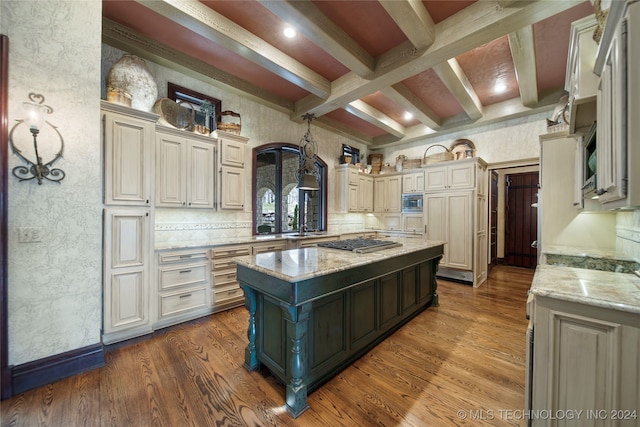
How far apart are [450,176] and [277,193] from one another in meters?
3.28

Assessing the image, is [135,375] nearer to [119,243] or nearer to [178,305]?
[178,305]

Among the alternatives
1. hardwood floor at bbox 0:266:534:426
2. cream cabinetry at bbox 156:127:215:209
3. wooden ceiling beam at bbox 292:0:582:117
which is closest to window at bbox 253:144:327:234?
cream cabinetry at bbox 156:127:215:209

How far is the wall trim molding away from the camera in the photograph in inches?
71.4

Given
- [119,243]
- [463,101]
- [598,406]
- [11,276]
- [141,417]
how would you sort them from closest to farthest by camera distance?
1. [598,406]
2. [141,417]
3. [11,276]
4. [119,243]
5. [463,101]

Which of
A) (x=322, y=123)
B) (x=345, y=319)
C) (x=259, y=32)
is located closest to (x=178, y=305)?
(x=345, y=319)

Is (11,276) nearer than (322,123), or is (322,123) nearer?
(11,276)

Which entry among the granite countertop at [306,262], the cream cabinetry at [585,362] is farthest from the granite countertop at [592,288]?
the granite countertop at [306,262]

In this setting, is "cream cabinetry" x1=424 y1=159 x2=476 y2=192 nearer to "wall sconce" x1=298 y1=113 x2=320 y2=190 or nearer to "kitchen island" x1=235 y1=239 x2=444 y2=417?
"wall sconce" x1=298 y1=113 x2=320 y2=190

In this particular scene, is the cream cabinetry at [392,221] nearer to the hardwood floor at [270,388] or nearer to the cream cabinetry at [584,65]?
the hardwood floor at [270,388]

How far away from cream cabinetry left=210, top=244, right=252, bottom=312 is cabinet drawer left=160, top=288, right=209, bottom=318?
16cm

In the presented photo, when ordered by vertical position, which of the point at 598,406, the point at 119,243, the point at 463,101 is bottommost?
the point at 598,406

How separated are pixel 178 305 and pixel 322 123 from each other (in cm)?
415

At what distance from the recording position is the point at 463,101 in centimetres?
397

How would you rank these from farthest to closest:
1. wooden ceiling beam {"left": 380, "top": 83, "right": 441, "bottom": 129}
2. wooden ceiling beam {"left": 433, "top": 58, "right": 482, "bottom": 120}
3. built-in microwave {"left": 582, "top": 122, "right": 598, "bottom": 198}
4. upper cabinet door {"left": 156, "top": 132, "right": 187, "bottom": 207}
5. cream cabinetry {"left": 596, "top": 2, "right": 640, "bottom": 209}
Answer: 1. wooden ceiling beam {"left": 380, "top": 83, "right": 441, "bottom": 129}
2. wooden ceiling beam {"left": 433, "top": 58, "right": 482, "bottom": 120}
3. upper cabinet door {"left": 156, "top": 132, "right": 187, "bottom": 207}
4. built-in microwave {"left": 582, "top": 122, "right": 598, "bottom": 198}
5. cream cabinetry {"left": 596, "top": 2, "right": 640, "bottom": 209}
